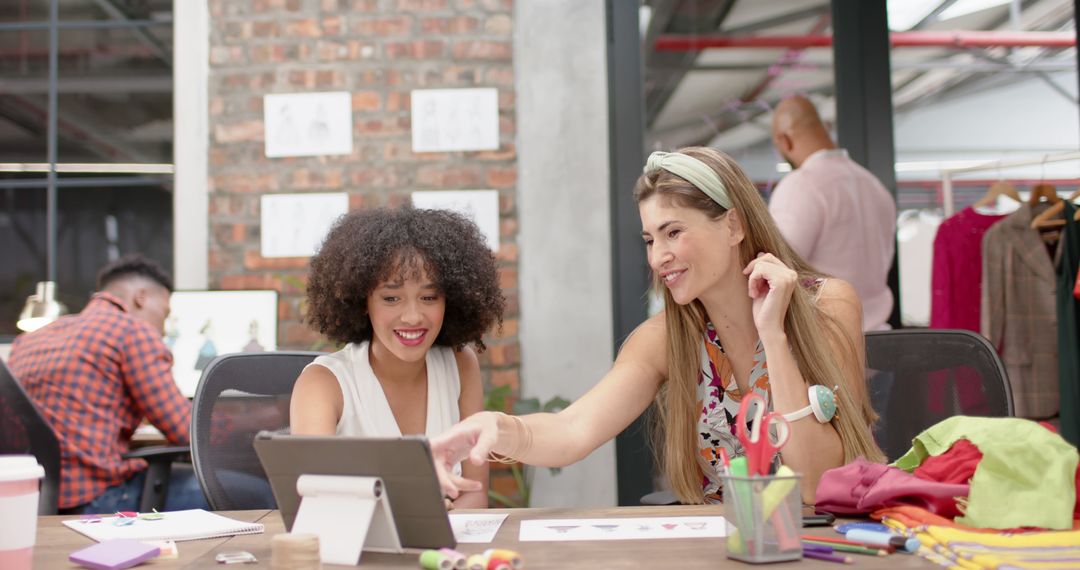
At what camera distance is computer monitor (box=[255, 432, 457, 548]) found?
3.89ft

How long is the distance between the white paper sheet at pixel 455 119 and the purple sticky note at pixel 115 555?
2852mm

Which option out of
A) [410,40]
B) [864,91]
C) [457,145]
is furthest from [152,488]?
[864,91]

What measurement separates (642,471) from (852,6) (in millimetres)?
1903

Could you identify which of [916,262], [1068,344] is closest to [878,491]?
[1068,344]

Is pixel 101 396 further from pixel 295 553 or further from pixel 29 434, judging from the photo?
pixel 295 553

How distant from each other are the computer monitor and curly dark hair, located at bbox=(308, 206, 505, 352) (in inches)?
31.4

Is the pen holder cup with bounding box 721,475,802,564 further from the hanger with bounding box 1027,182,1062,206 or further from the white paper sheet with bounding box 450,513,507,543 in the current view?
the hanger with bounding box 1027,182,1062,206

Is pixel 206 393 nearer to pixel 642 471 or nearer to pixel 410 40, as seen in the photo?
pixel 642 471

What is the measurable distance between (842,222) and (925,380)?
127cm

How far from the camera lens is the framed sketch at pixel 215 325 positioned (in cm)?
372

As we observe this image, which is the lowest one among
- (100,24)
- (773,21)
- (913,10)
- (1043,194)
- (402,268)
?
(402,268)

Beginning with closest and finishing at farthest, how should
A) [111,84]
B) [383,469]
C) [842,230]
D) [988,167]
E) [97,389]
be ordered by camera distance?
[383,469] → [97,389] → [842,230] → [988,167] → [111,84]

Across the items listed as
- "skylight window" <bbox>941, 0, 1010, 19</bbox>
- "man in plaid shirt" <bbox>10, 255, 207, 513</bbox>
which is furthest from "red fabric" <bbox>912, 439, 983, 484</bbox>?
"skylight window" <bbox>941, 0, 1010, 19</bbox>

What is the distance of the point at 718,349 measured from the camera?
2037mm
